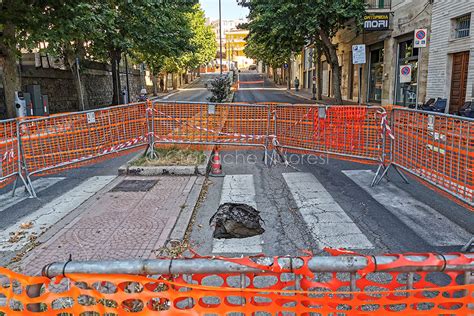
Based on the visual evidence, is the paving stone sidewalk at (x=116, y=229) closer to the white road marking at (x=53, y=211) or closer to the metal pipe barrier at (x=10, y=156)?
the white road marking at (x=53, y=211)

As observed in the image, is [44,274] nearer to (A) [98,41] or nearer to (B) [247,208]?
(B) [247,208]

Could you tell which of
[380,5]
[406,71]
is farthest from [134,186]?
[380,5]

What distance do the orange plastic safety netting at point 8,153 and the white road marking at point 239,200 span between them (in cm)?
406

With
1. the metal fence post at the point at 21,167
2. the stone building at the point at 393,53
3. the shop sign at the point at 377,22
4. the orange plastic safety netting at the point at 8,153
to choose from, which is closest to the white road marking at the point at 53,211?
the metal fence post at the point at 21,167

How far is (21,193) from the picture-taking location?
281 inches

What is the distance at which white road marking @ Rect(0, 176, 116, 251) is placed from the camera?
16.2ft

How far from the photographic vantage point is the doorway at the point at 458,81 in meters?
15.5

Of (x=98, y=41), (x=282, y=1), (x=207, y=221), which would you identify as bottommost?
(x=207, y=221)

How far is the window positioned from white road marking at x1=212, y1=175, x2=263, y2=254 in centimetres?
1326

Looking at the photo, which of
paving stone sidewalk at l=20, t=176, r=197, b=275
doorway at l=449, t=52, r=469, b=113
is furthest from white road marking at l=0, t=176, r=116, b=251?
doorway at l=449, t=52, r=469, b=113

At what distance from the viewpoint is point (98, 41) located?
20812 millimetres

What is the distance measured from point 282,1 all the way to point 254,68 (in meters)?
127

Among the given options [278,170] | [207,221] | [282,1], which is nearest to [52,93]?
[282,1]

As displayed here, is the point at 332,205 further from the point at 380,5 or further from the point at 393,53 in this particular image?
the point at 380,5
